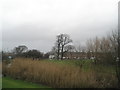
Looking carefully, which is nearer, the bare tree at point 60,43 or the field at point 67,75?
the field at point 67,75

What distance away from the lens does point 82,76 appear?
862 centimetres

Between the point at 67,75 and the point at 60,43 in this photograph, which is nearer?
the point at 67,75

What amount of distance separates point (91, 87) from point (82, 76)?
62cm

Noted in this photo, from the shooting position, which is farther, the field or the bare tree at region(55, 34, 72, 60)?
the bare tree at region(55, 34, 72, 60)

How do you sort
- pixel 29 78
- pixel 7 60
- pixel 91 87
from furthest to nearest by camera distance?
pixel 7 60
pixel 29 78
pixel 91 87

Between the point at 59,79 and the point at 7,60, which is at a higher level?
the point at 7,60

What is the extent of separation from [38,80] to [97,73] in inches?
114

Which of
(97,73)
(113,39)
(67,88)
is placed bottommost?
(67,88)

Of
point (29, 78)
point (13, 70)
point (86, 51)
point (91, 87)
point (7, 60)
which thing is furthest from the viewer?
point (86, 51)

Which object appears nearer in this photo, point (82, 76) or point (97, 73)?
point (82, 76)

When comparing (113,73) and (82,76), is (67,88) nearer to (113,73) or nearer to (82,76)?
(82,76)

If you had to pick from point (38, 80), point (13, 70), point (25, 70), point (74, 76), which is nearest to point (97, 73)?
point (74, 76)

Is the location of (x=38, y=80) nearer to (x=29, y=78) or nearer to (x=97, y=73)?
(x=29, y=78)

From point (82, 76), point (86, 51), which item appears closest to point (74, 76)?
point (82, 76)
